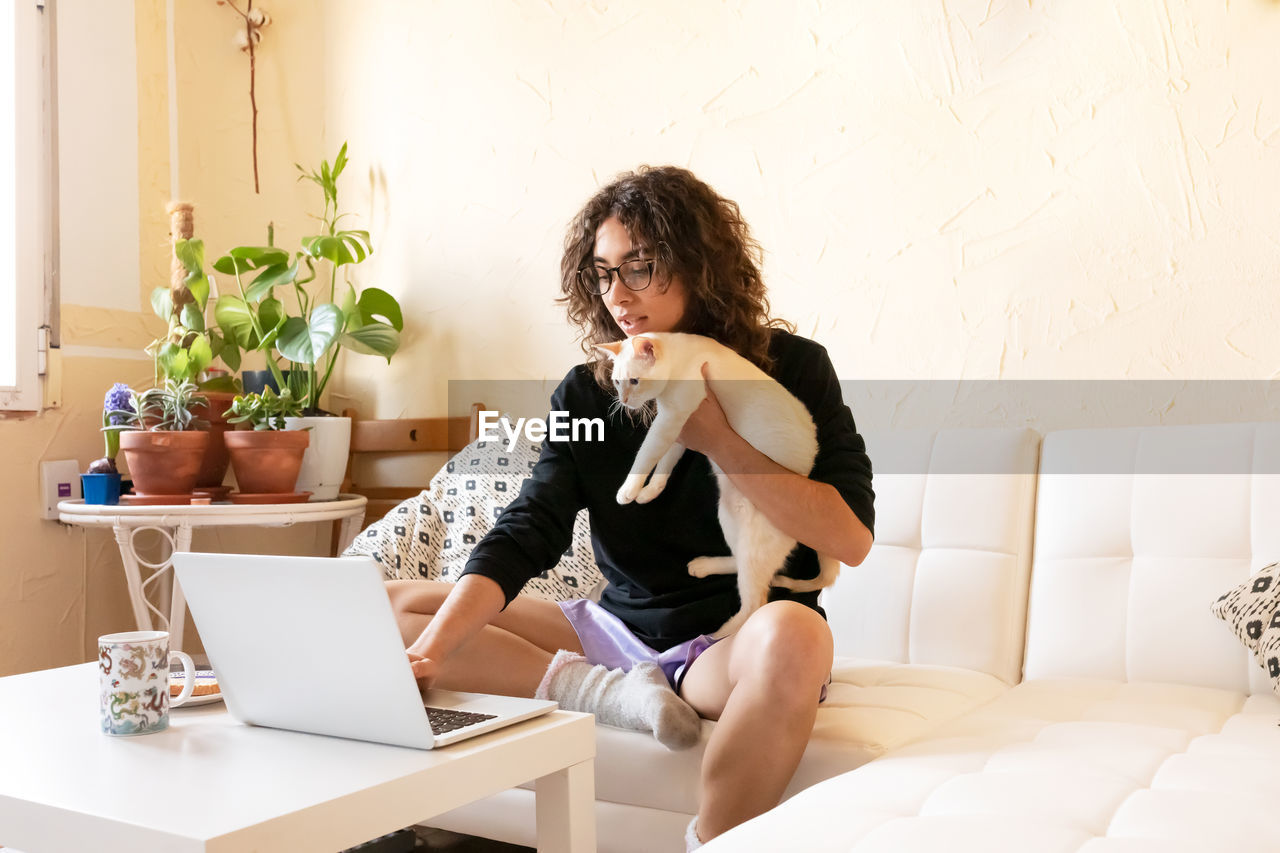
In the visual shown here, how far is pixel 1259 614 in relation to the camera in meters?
1.26

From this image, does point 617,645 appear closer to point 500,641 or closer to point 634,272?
point 500,641

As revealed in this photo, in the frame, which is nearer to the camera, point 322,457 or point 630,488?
point 630,488

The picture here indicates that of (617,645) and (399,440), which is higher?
(399,440)

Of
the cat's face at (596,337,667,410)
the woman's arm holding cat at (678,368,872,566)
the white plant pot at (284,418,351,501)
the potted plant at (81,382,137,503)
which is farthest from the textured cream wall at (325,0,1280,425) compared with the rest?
the cat's face at (596,337,667,410)

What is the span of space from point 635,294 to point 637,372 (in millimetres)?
167

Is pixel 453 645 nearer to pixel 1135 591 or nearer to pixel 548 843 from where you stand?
pixel 548 843

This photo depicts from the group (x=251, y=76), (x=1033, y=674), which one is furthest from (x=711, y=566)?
(x=251, y=76)

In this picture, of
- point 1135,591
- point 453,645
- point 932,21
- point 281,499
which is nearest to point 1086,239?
point 932,21

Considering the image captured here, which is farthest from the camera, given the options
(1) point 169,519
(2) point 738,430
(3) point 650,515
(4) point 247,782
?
(1) point 169,519

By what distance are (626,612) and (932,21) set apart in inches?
47.1

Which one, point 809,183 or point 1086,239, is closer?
point 1086,239

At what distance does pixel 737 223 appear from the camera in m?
1.41

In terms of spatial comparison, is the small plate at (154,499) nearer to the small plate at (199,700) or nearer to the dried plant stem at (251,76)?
the dried plant stem at (251,76)

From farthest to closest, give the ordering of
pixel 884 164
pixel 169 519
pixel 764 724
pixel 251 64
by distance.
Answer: pixel 251 64, pixel 169 519, pixel 884 164, pixel 764 724
